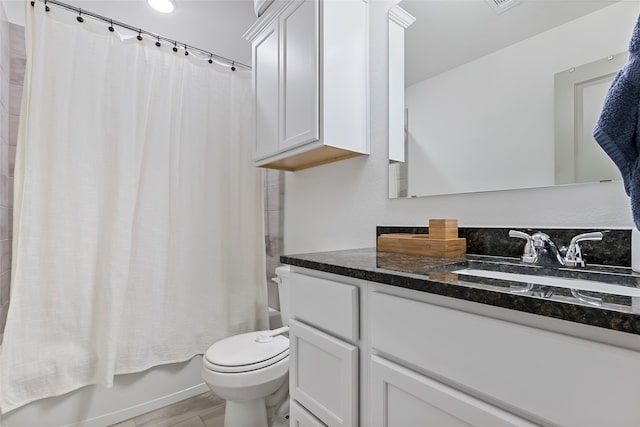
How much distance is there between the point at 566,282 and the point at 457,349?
416 millimetres

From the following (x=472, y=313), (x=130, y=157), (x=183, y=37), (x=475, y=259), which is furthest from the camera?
(x=183, y=37)

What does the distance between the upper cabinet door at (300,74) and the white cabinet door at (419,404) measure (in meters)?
0.98

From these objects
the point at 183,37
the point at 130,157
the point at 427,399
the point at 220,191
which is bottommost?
the point at 427,399

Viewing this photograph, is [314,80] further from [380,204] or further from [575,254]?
[575,254]

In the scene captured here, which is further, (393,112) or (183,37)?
(183,37)

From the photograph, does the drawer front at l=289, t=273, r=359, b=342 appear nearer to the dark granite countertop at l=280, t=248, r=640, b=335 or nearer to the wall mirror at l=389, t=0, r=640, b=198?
the dark granite countertop at l=280, t=248, r=640, b=335

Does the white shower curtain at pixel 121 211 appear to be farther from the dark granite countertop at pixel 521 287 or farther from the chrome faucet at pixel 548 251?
the chrome faucet at pixel 548 251

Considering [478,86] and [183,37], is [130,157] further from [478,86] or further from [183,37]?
[478,86]

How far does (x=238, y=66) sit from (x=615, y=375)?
2.28m

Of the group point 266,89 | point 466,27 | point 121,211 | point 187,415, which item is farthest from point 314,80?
point 187,415

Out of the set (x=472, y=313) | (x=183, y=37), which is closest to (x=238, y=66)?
(x=183, y=37)

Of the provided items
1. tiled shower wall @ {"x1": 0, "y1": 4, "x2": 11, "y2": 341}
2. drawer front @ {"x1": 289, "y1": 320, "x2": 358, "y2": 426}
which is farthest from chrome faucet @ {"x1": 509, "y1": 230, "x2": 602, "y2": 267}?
tiled shower wall @ {"x1": 0, "y1": 4, "x2": 11, "y2": 341}

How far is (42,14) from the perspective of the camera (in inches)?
56.9

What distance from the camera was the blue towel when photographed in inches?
23.2
